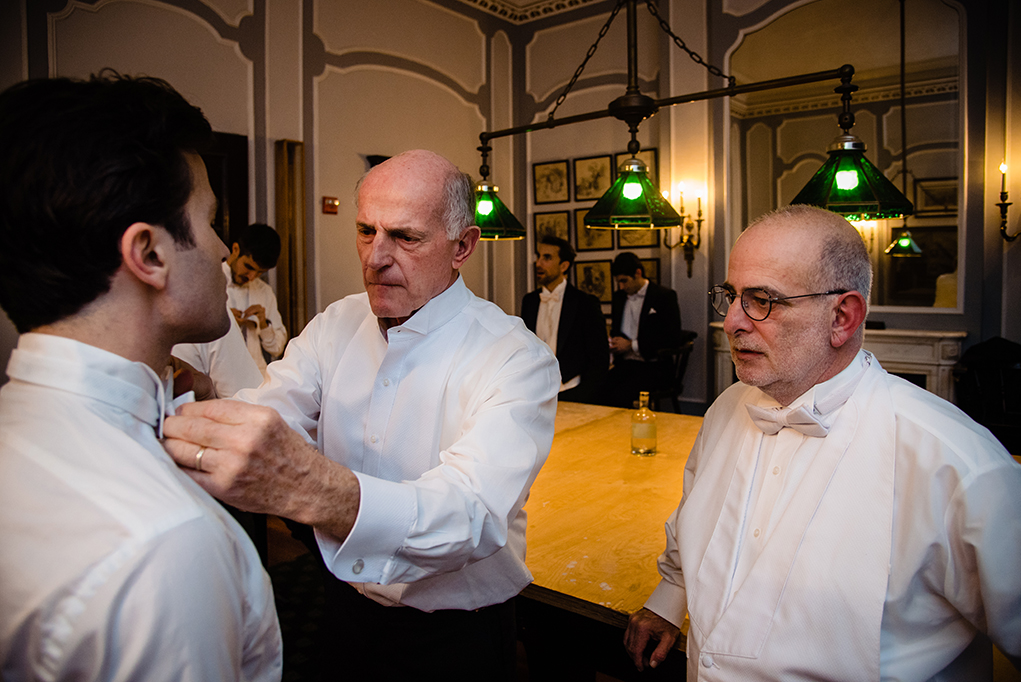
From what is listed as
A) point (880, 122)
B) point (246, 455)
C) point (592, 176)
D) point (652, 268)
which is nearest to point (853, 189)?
point (246, 455)

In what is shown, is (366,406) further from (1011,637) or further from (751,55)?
(751,55)

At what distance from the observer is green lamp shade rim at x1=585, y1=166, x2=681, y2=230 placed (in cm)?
237

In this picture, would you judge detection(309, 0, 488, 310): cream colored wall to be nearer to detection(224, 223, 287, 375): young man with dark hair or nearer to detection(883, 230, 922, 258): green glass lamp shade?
detection(224, 223, 287, 375): young man with dark hair

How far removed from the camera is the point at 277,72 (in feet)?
15.7

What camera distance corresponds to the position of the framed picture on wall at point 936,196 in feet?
15.5

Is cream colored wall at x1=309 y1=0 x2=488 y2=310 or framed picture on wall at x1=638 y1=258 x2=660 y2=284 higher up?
cream colored wall at x1=309 y1=0 x2=488 y2=310

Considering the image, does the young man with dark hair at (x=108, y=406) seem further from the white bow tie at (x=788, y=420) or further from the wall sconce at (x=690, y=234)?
the wall sconce at (x=690, y=234)

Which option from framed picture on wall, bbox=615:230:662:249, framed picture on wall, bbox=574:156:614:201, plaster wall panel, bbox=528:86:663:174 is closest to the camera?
framed picture on wall, bbox=615:230:662:249

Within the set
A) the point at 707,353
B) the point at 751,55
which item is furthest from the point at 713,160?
the point at 707,353

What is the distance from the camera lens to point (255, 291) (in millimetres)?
3875

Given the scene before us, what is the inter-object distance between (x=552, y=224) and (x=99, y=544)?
20.9ft

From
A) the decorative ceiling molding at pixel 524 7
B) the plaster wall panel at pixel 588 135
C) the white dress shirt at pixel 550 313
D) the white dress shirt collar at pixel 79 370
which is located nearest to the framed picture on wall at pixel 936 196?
the plaster wall panel at pixel 588 135

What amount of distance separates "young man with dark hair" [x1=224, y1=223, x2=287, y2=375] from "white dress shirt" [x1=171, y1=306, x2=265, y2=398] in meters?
1.26

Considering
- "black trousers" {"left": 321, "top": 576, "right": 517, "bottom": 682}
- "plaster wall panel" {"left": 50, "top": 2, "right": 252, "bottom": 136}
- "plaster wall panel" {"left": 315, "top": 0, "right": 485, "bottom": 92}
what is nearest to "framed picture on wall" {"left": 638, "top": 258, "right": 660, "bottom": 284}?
"plaster wall panel" {"left": 315, "top": 0, "right": 485, "bottom": 92}
